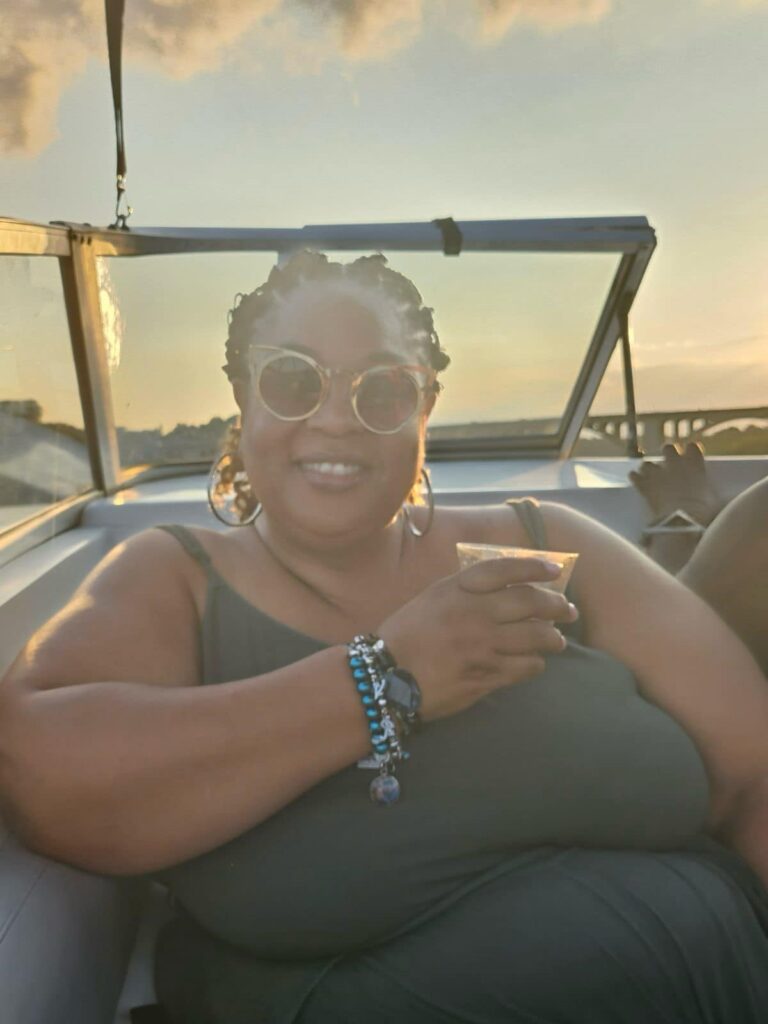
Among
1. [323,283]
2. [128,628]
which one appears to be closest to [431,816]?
[128,628]

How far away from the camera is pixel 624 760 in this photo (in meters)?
0.99

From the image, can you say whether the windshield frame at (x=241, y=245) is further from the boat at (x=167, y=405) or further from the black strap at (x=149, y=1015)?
the black strap at (x=149, y=1015)

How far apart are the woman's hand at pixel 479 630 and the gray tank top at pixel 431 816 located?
0.07 meters

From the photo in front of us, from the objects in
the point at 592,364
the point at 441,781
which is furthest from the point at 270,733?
the point at 592,364

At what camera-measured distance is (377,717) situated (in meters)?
0.89

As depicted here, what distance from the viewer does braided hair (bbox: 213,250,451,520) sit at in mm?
1078

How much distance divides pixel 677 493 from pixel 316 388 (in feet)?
3.61

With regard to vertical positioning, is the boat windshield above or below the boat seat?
above

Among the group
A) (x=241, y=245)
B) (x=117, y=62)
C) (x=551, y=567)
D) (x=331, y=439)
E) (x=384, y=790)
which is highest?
(x=117, y=62)

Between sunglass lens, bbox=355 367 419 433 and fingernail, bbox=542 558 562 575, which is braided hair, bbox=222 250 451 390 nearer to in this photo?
sunglass lens, bbox=355 367 419 433

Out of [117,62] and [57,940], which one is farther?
[117,62]

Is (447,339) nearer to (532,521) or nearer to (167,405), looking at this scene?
(532,521)

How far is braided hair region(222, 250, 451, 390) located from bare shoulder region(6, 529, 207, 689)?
24 centimetres

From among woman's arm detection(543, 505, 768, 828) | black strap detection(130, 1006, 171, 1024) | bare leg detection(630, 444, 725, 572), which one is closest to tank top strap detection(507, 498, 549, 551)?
woman's arm detection(543, 505, 768, 828)
